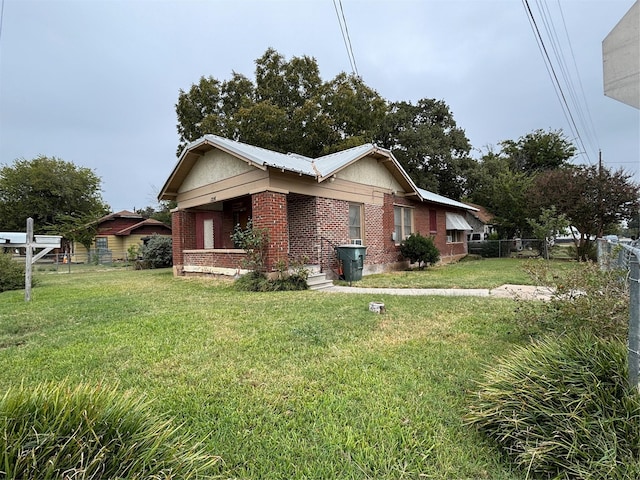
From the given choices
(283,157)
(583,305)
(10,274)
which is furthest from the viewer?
(283,157)

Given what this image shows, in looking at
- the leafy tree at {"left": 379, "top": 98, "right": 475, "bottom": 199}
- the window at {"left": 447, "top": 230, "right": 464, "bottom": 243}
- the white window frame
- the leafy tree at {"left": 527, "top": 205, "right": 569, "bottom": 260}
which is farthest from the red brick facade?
the leafy tree at {"left": 379, "top": 98, "right": 475, "bottom": 199}

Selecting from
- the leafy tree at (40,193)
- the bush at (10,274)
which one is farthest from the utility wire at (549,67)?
the leafy tree at (40,193)

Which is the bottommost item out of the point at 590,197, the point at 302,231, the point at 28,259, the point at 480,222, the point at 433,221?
the point at 28,259

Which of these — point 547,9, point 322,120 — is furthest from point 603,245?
point 322,120

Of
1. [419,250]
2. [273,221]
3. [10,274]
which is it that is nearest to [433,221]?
[419,250]

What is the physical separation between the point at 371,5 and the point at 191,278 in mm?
10404

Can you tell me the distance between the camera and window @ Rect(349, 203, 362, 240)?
12.6 meters

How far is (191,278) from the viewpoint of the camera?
500 inches

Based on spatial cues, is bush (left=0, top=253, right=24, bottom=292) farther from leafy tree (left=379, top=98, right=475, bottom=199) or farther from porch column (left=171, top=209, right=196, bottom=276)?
leafy tree (left=379, top=98, right=475, bottom=199)

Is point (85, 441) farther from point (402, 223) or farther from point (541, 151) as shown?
point (541, 151)

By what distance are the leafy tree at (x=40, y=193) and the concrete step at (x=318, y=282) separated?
3258cm

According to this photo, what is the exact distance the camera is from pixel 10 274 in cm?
1128

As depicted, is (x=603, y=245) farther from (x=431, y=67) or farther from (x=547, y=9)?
(x=431, y=67)

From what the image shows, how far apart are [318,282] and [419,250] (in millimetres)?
5757
